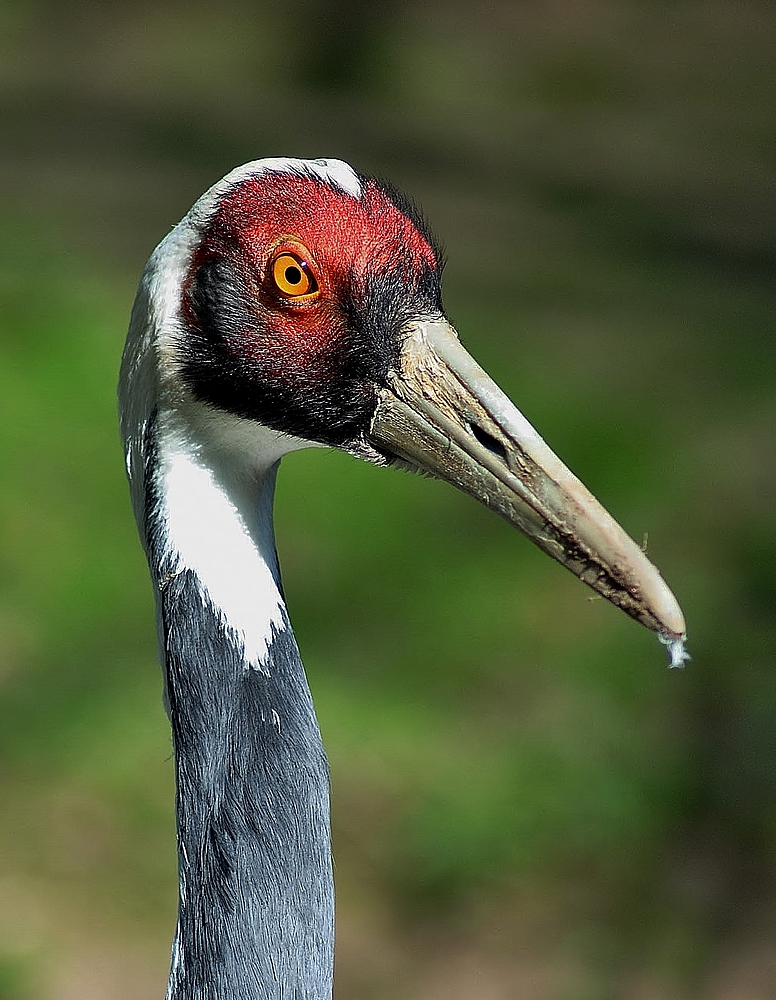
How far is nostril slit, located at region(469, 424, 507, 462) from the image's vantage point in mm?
2125

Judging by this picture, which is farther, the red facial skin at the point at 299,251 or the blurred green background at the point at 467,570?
the blurred green background at the point at 467,570

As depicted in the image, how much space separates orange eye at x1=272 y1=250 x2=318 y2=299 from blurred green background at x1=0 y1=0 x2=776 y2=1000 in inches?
38.5

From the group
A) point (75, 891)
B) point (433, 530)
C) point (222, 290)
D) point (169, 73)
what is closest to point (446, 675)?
point (433, 530)

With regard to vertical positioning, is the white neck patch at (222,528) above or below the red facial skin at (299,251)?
below

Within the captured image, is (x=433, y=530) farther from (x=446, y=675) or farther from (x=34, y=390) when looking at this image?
(x=34, y=390)

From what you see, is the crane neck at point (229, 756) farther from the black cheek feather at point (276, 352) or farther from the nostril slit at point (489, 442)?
the nostril slit at point (489, 442)

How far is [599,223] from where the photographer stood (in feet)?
26.4

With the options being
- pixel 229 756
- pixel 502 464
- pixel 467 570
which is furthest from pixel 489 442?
pixel 467 570

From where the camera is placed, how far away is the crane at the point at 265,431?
212cm

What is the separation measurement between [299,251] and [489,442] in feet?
1.30

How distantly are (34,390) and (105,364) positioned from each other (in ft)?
1.23

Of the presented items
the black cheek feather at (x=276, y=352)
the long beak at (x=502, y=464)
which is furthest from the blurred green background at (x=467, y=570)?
the black cheek feather at (x=276, y=352)

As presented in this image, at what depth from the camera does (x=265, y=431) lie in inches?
87.3

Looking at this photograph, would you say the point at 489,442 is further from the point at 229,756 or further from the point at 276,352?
the point at 229,756
